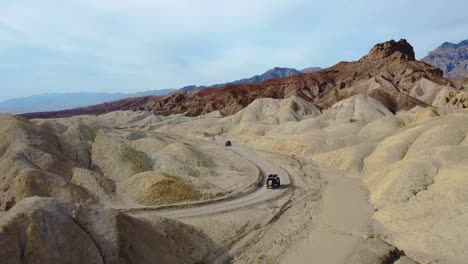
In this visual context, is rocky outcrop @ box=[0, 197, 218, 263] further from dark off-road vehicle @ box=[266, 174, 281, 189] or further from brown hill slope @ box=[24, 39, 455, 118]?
brown hill slope @ box=[24, 39, 455, 118]

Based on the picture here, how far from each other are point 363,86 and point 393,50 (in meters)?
37.5

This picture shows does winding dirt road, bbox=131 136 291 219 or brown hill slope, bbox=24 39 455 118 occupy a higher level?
brown hill slope, bbox=24 39 455 118

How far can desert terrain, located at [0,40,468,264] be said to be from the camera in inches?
807

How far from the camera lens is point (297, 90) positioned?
511 ft

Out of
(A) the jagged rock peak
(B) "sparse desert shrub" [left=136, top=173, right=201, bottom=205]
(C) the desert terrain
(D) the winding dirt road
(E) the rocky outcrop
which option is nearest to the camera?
(E) the rocky outcrop

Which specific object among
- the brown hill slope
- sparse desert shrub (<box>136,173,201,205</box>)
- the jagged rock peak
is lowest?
sparse desert shrub (<box>136,173,201,205</box>)

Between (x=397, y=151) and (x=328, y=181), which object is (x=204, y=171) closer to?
(x=328, y=181)

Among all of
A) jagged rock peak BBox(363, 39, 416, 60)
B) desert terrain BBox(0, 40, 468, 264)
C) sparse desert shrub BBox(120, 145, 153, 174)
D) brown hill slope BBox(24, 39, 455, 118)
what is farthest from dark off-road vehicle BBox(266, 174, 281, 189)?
jagged rock peak BBox(363, 39, 416, 60)

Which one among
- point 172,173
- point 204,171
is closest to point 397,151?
point 204,171

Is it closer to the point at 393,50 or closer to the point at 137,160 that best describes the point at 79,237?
the point at 137,160

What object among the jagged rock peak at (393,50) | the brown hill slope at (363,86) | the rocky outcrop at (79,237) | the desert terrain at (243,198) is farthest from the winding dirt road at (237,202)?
the jagged rock peak at (393,50)

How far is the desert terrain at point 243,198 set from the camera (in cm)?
2050

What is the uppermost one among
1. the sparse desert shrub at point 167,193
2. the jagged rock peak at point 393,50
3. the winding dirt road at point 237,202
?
the jagged rock peak at point 393,50

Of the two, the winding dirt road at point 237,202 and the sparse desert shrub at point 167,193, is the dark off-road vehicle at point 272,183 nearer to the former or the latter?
the winding dirt road at point 237,202
